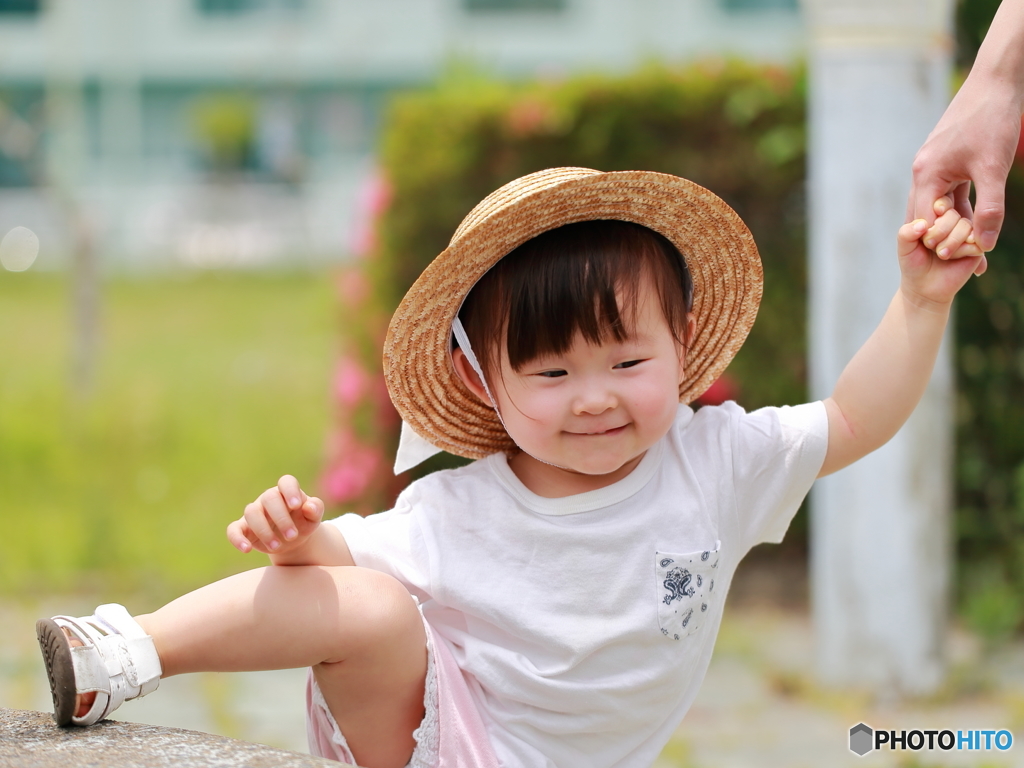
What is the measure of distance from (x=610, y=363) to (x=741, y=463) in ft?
0.97

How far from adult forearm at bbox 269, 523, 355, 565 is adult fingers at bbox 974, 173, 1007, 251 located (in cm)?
105

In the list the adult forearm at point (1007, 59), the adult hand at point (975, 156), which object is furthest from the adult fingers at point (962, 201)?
the adult forearm at point (1007, 59)

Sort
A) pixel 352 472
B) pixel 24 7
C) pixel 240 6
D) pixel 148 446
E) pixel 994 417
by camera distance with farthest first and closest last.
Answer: pixel 24 7 < pixel 240 6 < pixel 148 446 < pixel 352 472 < pixel 994 417

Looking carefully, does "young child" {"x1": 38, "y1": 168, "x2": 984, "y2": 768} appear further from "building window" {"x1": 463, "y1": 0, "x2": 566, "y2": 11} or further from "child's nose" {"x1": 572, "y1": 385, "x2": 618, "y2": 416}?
"building window" {"x1": 463, "y1": 0, "x2": 566, "y2": 11}

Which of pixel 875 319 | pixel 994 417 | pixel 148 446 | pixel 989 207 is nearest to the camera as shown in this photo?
pixel 989 207

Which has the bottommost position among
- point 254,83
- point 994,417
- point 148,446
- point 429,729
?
point 148,446

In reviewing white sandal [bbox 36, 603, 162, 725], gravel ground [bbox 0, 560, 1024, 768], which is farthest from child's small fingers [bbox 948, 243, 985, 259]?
gravel ground [bbox 0, 560, 1024, 768]

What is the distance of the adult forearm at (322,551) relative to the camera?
176cm

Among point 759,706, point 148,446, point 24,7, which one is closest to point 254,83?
point 24,7

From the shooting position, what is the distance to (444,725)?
5.86 feet

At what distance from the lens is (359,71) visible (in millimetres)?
22172

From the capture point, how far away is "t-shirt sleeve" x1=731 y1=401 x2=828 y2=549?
1896mm

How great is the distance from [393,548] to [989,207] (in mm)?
1010

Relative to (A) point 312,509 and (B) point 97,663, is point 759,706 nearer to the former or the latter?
(A) point 312,509
